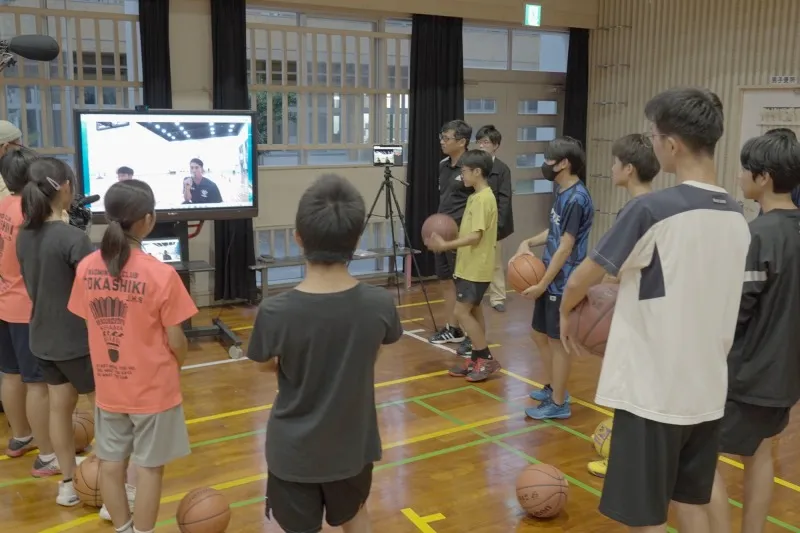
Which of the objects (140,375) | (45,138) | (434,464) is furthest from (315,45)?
(140,375)

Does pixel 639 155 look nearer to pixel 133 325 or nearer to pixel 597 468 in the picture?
pixel 597 468

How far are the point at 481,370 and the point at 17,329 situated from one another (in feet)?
9.50

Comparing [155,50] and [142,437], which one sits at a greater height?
[155,50]

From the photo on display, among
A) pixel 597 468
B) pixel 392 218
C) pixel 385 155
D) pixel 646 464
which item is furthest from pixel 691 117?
pixel 392 218

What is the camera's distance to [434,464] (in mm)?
3875

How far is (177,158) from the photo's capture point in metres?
6.03

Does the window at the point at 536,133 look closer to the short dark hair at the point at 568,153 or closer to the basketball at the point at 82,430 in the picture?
the short dark hair at the point at 568,153

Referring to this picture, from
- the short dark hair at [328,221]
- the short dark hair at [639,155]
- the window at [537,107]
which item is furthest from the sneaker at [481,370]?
the window at [537,107]

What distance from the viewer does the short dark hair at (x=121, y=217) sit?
8.40ft

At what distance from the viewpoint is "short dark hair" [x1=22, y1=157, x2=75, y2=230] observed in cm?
306

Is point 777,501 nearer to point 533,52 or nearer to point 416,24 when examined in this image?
point 416,24

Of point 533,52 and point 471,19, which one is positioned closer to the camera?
point 471,19

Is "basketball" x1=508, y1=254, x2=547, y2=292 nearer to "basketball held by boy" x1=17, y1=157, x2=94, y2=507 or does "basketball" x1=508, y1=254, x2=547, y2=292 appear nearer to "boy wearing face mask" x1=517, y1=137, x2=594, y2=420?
"boy wearing face mask" x1=517, y1=137, x2=594, y2=420

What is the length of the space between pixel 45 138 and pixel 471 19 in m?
4.62
